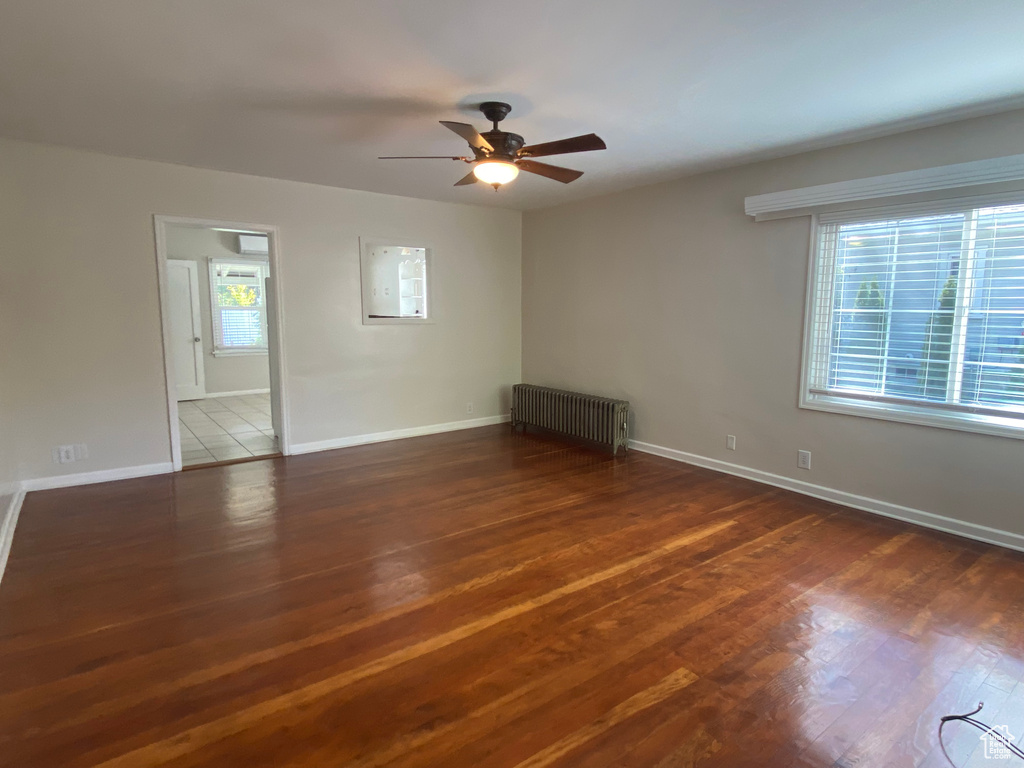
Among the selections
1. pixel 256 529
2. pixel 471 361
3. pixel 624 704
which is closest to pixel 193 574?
pixel 256 529

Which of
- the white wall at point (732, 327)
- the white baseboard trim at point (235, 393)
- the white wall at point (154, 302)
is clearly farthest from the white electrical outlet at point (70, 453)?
the white wall at point (732, 327)

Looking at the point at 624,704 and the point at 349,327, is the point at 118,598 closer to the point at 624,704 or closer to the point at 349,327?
the point at 624,704

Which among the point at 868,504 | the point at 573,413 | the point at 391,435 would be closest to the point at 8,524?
the point at 391,435

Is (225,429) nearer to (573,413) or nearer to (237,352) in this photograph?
(237,352)

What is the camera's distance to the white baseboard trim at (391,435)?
5.41m

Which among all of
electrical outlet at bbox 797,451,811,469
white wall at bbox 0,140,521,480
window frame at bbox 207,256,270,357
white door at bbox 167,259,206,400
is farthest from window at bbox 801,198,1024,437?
white door at bbox 167,259,206,400

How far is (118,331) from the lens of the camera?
4.37 meters

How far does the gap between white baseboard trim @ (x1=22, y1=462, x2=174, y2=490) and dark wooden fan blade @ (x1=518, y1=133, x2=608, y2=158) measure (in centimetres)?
402

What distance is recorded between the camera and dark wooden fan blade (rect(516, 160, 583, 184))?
10.7 feet

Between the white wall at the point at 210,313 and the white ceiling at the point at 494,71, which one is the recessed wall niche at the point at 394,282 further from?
the white wall at the point at 210,313

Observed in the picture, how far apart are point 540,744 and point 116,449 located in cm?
436

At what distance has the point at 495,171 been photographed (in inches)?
126

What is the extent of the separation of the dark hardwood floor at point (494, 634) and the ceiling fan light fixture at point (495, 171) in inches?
86.8

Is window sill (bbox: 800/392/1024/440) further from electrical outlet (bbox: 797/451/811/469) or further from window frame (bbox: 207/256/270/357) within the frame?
window frame (bbox: 207/256/270/357)
